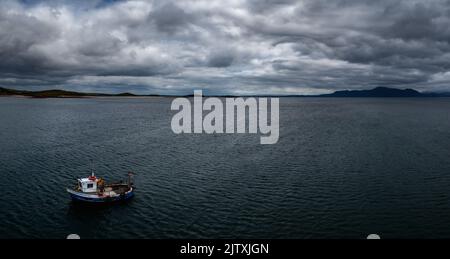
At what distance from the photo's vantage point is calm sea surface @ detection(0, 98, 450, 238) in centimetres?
4972

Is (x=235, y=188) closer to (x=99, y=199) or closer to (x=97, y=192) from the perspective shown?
(x=99, y=199)

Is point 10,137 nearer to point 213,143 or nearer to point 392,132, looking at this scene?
point 213,143

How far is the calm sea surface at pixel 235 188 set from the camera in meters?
49.7

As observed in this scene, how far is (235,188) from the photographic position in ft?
220

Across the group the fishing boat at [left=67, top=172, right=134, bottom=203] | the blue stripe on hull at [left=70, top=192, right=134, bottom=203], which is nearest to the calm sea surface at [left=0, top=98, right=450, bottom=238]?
the blue stripe on hull at [left=70, top=192, right=134, bottom=203]

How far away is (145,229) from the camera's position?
49.3 m

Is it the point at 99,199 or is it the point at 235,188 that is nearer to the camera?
the point at 99,199

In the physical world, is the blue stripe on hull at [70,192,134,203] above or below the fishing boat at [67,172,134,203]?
below

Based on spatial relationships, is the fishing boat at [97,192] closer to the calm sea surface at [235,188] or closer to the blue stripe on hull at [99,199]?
the blue stripe on hull at [99,199]

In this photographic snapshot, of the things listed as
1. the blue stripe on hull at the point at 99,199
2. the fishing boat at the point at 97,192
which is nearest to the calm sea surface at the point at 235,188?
the blue stripe on hull at the point at 99,199

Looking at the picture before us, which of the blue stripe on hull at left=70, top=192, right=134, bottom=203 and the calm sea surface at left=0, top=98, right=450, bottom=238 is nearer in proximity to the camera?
the calm sea surface at left=0, top=98, right=450, bottom=238

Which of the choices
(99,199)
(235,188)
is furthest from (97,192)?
(235,188)

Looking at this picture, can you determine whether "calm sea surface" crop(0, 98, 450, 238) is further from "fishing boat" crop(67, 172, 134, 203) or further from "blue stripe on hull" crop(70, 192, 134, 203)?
"fishing boat" crop(67, 172, 134, 203)

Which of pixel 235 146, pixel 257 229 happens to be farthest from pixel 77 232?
pixel 235 146
